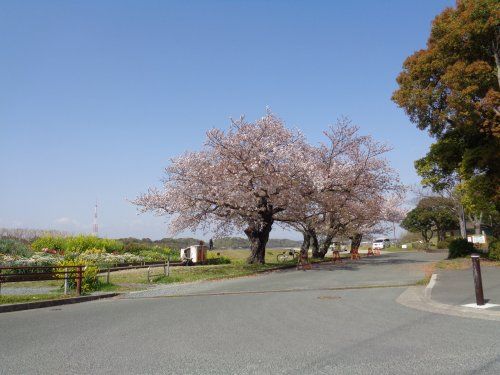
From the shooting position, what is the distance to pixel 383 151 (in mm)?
33469

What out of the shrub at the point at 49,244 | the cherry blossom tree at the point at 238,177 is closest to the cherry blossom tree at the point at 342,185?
the cherry blossom tree at the point at 238,177

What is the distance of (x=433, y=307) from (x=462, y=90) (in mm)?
12248

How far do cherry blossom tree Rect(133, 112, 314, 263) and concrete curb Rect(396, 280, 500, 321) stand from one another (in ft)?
41.0

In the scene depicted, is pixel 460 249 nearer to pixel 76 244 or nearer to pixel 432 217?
pixel 76 244

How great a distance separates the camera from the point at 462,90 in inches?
759

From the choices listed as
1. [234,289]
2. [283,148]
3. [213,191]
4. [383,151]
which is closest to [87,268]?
[234,289]

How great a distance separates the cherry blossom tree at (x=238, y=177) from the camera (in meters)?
25.2

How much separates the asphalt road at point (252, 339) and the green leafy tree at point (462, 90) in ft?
36.7

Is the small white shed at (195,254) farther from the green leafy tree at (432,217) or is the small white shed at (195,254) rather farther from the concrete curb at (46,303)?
the green leafy tree at (432,217)

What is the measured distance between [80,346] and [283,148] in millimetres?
19465

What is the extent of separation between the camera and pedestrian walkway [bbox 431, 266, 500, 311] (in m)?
10.8

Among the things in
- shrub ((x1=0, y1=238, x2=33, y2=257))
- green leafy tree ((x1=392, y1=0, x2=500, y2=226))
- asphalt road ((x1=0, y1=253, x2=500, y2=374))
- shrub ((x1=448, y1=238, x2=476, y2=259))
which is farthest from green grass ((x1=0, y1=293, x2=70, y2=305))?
shrub ((x1=448, y1=238, x2=476, y2=259))

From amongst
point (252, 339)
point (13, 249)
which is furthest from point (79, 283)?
point (13, 249)

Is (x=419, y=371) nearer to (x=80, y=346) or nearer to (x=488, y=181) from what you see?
(x=80, y=346)
